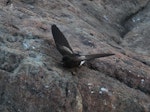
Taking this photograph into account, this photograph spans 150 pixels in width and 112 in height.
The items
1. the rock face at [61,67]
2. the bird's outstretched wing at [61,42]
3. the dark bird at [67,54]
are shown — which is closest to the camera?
the rock face at [61,67]

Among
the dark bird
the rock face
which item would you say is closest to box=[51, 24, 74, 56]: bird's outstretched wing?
the dark bird

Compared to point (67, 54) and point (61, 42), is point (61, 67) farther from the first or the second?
point (61, 42)

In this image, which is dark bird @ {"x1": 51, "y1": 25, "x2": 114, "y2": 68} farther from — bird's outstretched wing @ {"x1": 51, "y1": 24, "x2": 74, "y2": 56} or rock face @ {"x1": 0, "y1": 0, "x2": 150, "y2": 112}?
rock face @ {"x1": 0, "y1": 0, "x2": 150, "y2": 112}

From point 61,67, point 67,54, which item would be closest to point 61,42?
point 67,54

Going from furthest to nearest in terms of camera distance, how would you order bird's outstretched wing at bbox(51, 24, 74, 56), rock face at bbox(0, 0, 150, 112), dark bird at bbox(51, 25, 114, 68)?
bird's outstretched wing at bbox(51, 24, 74, 56) < dark bird at bbox(51, 25, 114, 68) < rock face at bbox(0, 0, 150, 112)

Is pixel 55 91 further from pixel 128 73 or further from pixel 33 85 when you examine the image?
pixel 128 73

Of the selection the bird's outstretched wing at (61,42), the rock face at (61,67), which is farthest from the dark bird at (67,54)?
the rock face at (61,67)

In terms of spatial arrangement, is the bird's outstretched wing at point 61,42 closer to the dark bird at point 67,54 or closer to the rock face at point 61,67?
the dark bird at point 67,54
